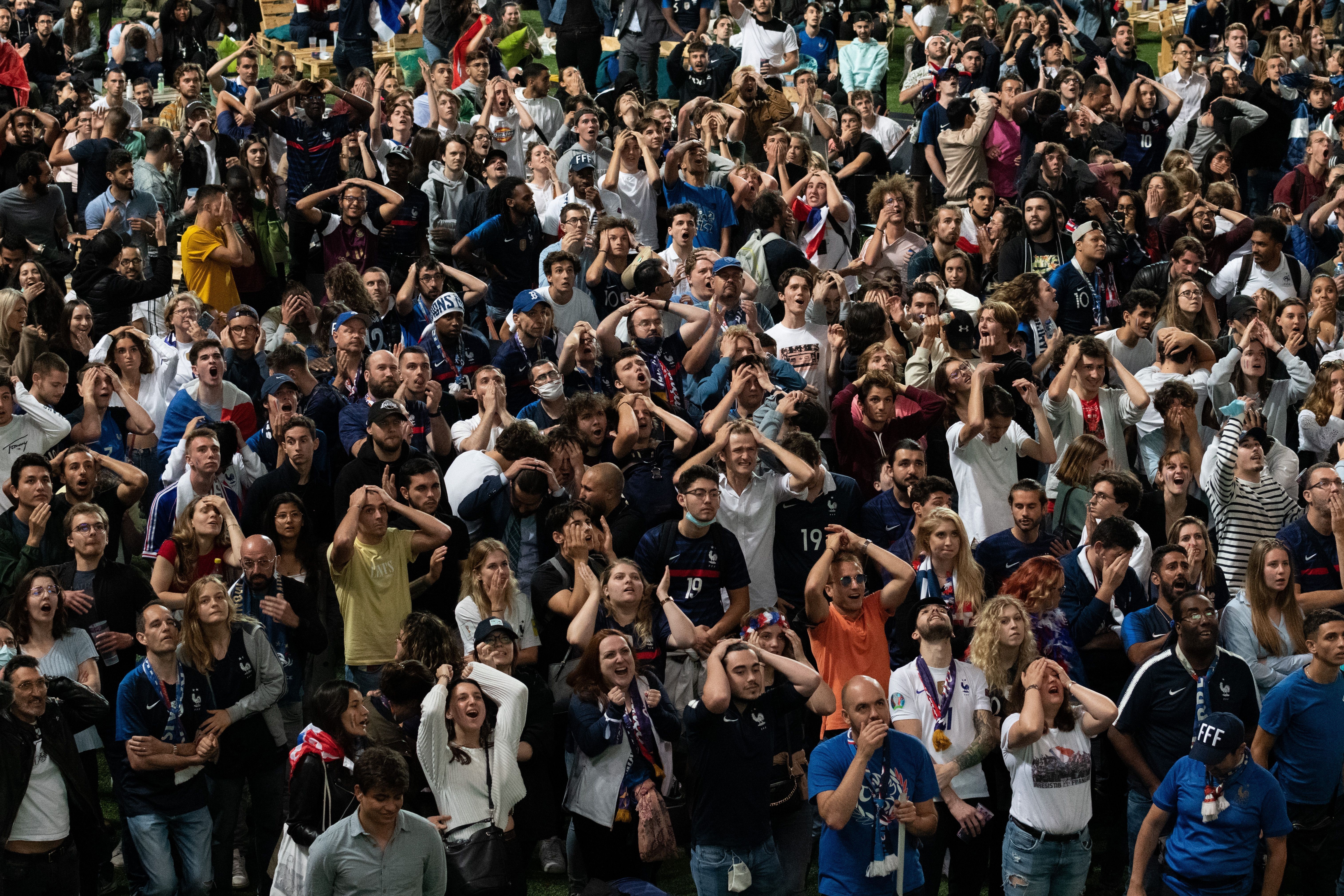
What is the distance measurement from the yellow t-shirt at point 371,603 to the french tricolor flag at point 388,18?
467 inches

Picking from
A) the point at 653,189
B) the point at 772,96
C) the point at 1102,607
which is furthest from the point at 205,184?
the point at 1102,607

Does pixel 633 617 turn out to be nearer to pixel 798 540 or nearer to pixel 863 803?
pixel 798 540

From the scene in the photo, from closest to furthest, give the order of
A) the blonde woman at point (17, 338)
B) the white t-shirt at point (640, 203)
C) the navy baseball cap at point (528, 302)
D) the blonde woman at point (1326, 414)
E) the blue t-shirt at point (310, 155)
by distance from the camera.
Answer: the blonde woman at point (17, 338), the blonde woman at point (1326, 414), the navy baseball cap at point (528, 302), the white t-shirt at point (640, 203), the blue t-shirt at point (310, 155)

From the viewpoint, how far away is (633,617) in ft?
26.9

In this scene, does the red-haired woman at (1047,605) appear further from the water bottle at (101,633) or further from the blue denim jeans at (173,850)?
the water bottle at (101,633)

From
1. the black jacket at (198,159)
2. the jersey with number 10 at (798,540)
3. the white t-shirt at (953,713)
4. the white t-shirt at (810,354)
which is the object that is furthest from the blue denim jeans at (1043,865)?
the black jacket at (198,159)

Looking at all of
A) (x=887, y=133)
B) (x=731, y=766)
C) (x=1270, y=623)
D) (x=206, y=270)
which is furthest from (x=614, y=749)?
(x=887, y=133)

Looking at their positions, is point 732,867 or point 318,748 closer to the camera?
point 318,748

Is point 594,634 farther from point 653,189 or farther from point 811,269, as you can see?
point 653,189

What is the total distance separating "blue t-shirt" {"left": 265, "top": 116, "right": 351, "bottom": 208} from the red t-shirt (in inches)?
210

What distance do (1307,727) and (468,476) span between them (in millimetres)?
4290

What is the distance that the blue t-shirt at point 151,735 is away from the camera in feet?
25.2

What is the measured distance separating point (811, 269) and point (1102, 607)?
3.80 metres

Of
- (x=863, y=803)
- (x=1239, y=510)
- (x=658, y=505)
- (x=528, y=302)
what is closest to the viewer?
(x=863, y=803)
